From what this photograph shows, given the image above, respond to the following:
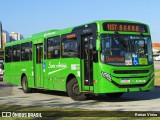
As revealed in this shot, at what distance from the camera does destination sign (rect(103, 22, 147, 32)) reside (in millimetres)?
15336

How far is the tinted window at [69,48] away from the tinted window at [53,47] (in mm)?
578

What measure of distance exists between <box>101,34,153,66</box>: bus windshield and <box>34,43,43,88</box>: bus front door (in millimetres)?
5689

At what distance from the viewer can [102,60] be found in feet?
49.1

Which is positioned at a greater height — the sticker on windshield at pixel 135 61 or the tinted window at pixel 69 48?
the tinted window at pixel 69 48

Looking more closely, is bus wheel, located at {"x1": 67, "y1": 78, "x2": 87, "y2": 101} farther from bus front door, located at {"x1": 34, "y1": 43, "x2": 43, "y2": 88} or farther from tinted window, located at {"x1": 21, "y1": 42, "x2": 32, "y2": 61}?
tinted window, located at {"x1": 21, "y1": 42, "x2": 32, "y2": 61}

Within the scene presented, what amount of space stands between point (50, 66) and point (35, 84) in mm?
2391

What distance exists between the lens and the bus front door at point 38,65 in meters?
20.1

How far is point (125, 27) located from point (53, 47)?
4.11 meters

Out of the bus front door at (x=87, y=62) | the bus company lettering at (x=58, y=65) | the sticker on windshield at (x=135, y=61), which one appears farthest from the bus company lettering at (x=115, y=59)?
the bus company lettering at (x=58, y=65)

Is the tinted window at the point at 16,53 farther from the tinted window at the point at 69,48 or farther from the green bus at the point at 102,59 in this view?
the tinted window at the point at 69,48

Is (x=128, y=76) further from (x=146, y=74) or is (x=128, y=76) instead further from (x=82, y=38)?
(x=82, y=38)

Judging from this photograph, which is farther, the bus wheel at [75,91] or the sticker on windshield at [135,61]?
the bus wheel at [75,91]

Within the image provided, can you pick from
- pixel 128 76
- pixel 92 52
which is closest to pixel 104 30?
pixel 92 52

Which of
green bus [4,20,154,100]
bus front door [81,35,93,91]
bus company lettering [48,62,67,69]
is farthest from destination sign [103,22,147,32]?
bus company lettering [48,62,67,69]
